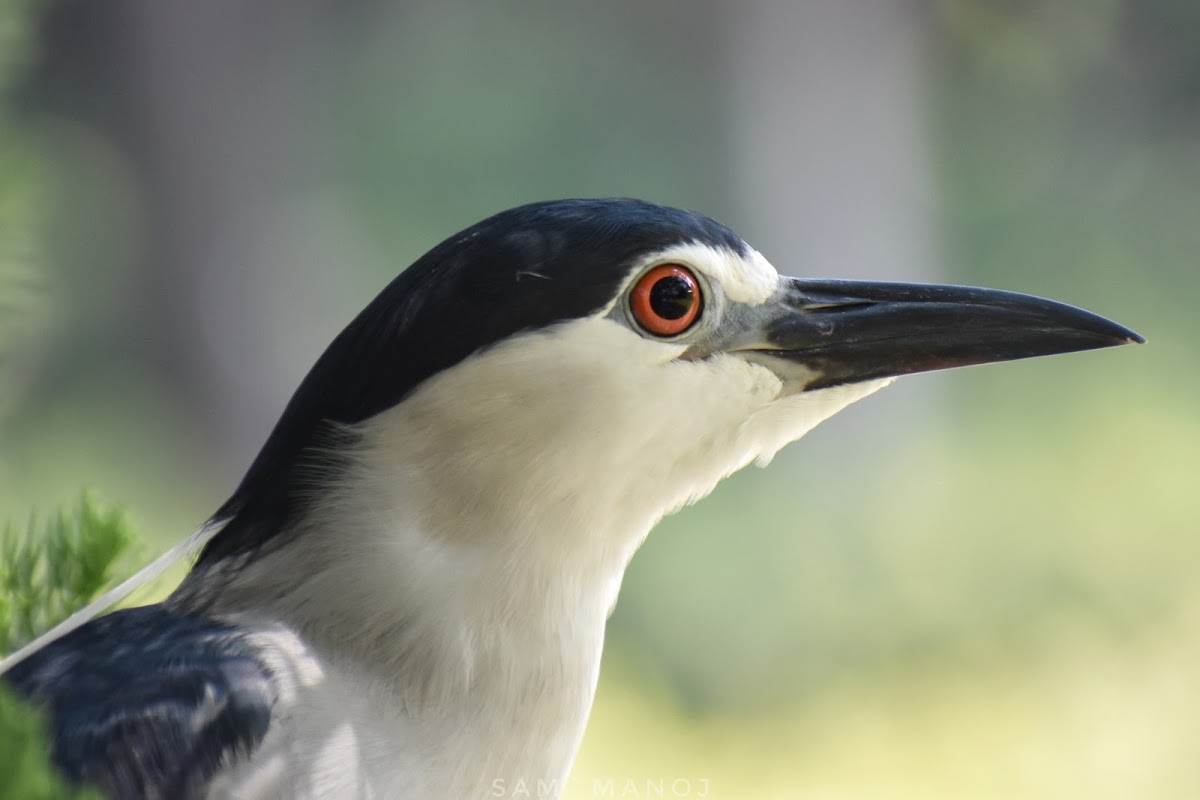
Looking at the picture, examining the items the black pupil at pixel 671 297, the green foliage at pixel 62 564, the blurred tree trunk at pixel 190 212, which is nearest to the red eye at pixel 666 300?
the black pupil at pixel 671 297

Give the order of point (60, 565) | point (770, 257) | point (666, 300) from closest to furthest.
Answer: point (60, 565)
point (666, 300)
point (770, 257)

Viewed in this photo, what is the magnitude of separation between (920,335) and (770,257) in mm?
2832

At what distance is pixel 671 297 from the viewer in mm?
815

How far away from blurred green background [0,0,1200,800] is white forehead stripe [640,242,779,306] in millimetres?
2026

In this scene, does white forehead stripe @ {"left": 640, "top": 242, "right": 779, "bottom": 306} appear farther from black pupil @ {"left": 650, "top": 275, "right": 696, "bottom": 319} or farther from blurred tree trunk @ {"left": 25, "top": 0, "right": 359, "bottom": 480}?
blurred tree trunk @ {"left": 25, "top": 0, "right": 359, "bottom": 480}

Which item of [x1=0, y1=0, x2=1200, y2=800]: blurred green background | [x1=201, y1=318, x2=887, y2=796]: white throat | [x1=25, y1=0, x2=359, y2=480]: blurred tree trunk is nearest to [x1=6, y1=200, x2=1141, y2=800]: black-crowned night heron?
[x1=201, y1=318, x2=887, y2=796]: white throat

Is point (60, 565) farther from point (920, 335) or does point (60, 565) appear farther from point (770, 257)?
point (770, 257)

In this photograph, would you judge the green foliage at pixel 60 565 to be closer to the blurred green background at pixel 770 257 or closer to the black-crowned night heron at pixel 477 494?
the black-crowned night heron at pixel 477 494

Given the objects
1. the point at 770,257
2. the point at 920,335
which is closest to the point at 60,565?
the point at 920,335

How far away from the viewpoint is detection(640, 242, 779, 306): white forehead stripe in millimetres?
805

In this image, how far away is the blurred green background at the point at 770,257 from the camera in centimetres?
303

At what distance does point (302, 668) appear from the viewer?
72 cm

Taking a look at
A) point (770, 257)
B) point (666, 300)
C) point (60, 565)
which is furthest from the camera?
point (770, 257)

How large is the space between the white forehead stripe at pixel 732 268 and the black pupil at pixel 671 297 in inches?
0.5
